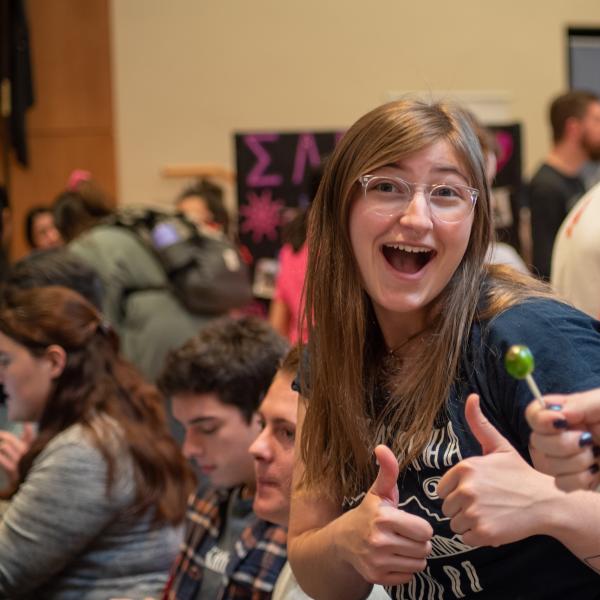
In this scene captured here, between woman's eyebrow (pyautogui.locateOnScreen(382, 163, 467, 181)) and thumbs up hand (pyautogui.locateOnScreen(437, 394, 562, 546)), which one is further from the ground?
woman's eyebrow (pyautogui.locateOnScreen(382, 163, 467, 181))

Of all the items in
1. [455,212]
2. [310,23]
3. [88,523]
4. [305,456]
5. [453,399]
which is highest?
[310,23]

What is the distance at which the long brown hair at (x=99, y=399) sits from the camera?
254 centimetres

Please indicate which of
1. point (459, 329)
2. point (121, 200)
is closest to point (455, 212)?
point (459, 329)

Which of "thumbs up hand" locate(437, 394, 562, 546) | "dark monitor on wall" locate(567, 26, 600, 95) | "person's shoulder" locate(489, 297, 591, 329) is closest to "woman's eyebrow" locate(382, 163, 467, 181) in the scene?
"person's shoulder" locate(489, 297, 591, 329)

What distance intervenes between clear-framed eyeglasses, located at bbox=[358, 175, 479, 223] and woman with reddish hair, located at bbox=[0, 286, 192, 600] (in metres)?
1.32

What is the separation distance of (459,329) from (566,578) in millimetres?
326

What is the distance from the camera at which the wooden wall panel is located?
751 centimetres

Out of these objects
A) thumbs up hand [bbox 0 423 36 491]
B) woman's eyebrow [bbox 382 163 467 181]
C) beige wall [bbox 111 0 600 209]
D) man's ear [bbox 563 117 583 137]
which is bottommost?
thumbs up hand [bbox 0 423 36 491]

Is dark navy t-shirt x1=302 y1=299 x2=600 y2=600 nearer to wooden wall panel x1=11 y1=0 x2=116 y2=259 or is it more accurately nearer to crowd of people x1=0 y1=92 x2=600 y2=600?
crowd of people x1=0 y1=92 x2=600 y2=600

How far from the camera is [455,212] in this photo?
1.37 metres

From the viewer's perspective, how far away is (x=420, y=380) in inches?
53.7

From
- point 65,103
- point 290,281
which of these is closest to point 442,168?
point 290,281

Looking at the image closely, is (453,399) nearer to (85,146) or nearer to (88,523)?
(88,523)

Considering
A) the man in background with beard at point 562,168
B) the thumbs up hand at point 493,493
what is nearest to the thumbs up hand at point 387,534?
the thumbs up hand at point 493,493
